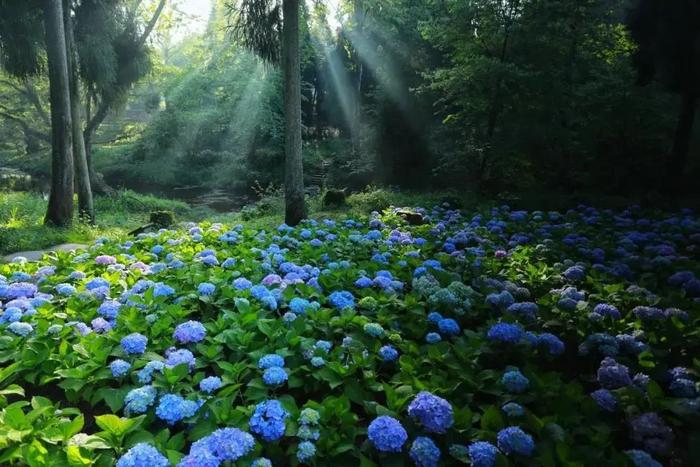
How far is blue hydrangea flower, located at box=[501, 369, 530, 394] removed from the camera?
1960 millimetres

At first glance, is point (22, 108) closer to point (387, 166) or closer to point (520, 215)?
point (387, 166)

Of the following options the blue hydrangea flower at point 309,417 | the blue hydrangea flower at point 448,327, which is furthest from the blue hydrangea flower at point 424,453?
the blue hydrangea flower at point 448,327

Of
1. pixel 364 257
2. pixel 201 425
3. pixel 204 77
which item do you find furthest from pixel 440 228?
pixel 204 77

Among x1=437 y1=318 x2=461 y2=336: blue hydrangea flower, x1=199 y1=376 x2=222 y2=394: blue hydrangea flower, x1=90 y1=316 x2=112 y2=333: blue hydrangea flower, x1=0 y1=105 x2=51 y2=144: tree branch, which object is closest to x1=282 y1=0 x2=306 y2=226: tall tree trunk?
x1=90 y1=316 x2=112 y2=333: blue hydrangea flower

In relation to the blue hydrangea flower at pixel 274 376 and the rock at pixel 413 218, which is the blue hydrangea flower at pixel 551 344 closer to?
the blue hydrangea flower at pixel 274 376

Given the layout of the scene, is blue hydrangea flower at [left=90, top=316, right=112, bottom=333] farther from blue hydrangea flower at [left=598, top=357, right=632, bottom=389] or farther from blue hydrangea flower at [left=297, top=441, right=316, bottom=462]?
blue hydrangea flower at [left=598, top=357, right=632, bottom=389]

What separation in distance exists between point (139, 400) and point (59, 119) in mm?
8879

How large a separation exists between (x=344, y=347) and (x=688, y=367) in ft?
5.88

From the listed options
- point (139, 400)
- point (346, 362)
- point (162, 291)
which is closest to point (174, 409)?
point (139, 400)

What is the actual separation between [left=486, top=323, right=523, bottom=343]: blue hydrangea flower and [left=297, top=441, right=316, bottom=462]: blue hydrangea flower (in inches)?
47.1

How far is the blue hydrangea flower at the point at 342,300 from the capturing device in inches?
109

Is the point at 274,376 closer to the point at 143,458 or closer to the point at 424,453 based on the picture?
the point at 143,458

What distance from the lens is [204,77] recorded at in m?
28.3

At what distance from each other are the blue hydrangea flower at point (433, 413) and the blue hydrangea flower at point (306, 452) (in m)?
0.40
